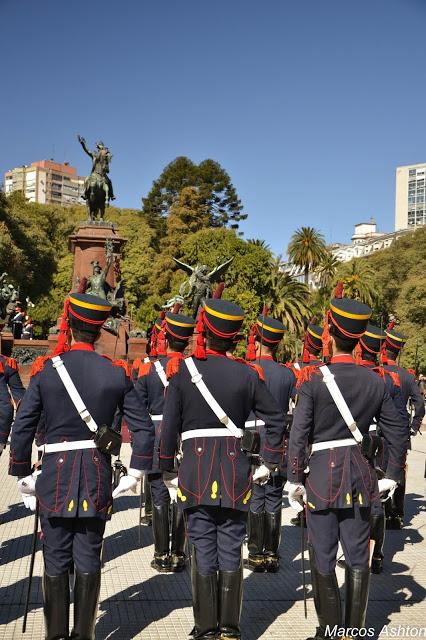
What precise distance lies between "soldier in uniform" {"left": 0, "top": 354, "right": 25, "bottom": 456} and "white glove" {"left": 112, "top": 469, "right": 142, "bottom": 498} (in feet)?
8.32

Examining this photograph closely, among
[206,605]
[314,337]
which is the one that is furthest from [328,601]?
[314,337]

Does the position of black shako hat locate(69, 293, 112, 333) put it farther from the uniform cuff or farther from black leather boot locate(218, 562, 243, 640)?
black leather boot locate(218, 562, 243, 640)

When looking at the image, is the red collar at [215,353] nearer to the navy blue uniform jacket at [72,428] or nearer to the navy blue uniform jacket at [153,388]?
the navy blue uniform jacket at [72,428]

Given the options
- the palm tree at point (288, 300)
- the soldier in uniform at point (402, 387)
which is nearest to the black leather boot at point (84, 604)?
the soldier in uniform at point (402, 387)

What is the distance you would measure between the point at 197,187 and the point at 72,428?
6054 cm

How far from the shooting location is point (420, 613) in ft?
19.8

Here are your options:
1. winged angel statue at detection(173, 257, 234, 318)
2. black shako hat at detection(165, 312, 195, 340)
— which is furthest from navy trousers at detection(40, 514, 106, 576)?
winged angel statue at detection(173, 257, 234, 318)

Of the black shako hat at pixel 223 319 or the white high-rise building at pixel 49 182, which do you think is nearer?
the black shako hat at pixel 223 319

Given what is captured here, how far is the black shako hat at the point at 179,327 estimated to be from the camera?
7.13 metres

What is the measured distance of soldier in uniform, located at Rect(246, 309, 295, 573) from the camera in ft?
23.7

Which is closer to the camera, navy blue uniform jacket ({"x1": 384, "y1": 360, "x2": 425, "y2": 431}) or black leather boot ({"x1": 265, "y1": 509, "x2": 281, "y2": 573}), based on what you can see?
black leather boot ({"x1": 265, "y1": 509, "x2": 281, "y2": 573})

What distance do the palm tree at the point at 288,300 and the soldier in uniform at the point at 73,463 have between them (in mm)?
48822

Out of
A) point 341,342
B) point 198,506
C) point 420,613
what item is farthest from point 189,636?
point 341,342

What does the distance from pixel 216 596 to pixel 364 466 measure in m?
1.28
